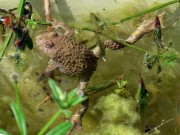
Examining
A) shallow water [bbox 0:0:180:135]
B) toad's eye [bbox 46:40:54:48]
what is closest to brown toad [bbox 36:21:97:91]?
toad's eye [bbox 46:40:54:48]

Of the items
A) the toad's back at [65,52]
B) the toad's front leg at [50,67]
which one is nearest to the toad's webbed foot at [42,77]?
the toad's front leg at [50,67]

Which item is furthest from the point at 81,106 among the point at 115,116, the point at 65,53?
the point at 65,53

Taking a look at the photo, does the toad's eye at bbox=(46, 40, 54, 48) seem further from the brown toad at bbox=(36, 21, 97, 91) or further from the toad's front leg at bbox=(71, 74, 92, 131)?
the toad's front leg at bbox=(71, 74, 92, 131)

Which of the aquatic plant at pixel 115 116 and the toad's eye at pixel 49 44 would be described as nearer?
the toad's eye at pixel 49 44

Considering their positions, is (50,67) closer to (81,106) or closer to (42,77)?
(42,77)

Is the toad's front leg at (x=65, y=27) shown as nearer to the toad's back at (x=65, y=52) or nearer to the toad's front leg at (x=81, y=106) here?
the toad's back at (x=65, y=52)

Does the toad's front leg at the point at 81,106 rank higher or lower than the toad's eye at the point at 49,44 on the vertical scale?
lower

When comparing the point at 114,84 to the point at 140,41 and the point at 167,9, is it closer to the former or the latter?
the point at 140,41
